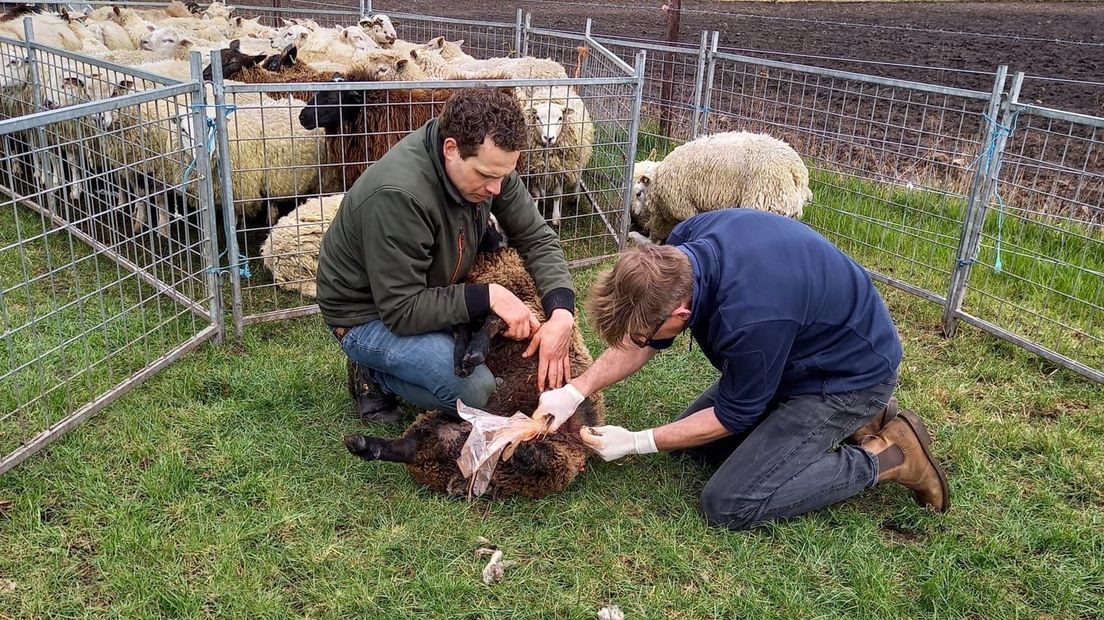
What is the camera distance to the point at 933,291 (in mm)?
6137

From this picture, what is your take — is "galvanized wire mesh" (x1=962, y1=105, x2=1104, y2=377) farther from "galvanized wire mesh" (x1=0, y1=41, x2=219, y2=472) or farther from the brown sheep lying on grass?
"galvanized wire mesh" (x1=0, y1=41, x2=219, y2=472)

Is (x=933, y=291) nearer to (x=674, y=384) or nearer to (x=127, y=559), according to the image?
(x=674, y=384)

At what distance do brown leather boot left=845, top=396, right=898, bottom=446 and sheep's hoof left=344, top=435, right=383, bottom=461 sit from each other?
2.12m

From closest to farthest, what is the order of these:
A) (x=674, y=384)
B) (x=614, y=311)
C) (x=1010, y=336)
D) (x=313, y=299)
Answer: (x=614, y=311)
(x=674, y=384)
(x=1010, y=336)
(x=313, y=299)

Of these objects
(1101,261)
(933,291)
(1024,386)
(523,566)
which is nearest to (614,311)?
(523,566)

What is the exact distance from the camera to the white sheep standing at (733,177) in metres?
6.74

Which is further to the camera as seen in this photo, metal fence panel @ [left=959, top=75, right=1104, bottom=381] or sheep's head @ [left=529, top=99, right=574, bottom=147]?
sheep's head @ [left=529, top=99, right=574, bottom=147]

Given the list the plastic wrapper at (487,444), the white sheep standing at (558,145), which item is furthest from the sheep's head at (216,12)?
the plastic wrapper at (487,444)

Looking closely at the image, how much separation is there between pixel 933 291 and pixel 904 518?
9.48 feet

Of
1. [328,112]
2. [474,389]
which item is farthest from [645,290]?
[328,112]

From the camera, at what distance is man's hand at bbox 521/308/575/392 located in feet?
12.6

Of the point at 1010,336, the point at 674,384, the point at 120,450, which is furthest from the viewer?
the point at 1010,336

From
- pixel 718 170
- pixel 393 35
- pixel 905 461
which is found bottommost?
pixel 905 461

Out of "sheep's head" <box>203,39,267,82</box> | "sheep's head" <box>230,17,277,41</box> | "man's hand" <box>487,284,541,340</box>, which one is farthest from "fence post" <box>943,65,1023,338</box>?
"sheep's head" <box>230,17,277,41</box>
